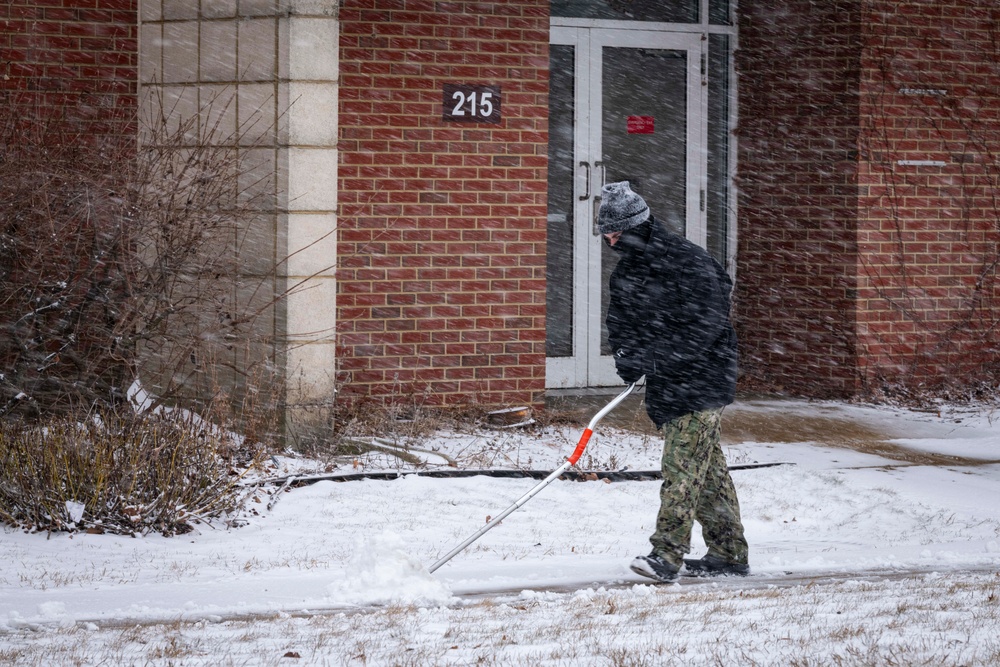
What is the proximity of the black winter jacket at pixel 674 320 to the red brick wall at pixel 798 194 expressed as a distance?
15.9 feet

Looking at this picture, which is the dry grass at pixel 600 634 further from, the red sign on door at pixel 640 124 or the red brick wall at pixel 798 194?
the red sign on door at pixel 640 124

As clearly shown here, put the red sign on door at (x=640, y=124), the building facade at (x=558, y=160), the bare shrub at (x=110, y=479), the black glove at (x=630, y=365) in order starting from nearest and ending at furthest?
the black glove at (x=630, y=365) < the bare shrub at (x=110, y=479) < the building facade at (x=558, y=160) < the red sign on door at (x=640, y=124)

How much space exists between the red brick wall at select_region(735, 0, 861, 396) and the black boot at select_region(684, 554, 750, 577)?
467 centimetres

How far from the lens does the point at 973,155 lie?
10555 mm

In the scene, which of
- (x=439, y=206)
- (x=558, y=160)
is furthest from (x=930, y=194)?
(x=439, y=206)

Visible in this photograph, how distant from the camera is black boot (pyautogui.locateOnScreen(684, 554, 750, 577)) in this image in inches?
239

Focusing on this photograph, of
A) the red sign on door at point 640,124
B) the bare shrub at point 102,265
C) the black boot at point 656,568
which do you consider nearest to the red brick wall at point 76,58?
the bare shrub at point 102,265

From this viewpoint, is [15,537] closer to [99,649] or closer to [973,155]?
[99,649]

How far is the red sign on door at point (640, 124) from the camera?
424 inches

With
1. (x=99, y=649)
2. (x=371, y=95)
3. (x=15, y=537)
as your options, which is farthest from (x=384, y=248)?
(x=99, y=649)

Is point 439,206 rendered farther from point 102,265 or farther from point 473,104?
point 102,265

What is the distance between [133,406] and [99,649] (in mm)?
3051

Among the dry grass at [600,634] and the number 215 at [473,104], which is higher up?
the number 215 at [473,104]

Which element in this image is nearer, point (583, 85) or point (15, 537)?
point (15, 537)
